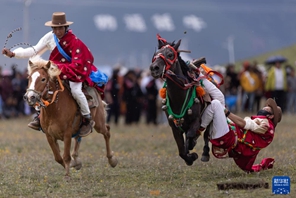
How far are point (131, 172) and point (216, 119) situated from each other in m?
1.70

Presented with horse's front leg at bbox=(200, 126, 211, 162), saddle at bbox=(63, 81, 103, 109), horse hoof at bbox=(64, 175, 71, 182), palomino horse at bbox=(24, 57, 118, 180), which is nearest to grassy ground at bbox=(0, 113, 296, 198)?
horse hoof at bbox=(64, 175, 71, 182)

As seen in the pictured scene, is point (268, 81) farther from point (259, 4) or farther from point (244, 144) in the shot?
point (244, 144)

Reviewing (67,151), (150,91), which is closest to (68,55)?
(67,151)

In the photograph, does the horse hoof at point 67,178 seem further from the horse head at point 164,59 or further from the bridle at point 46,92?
the horse head at point 164,59

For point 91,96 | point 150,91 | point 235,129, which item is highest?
point 91,96

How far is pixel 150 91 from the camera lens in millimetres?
22766

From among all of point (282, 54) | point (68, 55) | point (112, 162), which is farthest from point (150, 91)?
point (282, 54)

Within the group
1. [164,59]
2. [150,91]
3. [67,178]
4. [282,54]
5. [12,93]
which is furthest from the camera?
[282,54]

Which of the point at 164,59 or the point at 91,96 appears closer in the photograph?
the point at 164,59

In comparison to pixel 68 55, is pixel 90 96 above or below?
below

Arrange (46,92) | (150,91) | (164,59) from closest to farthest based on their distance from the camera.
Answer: (164,59), (46,92), (150,91)

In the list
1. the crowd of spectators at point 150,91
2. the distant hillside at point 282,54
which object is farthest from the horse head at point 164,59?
the distant hillside at point 282,54

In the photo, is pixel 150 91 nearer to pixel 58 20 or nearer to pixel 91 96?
pixel 91 96

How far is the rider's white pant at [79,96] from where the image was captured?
1070 centimetres
